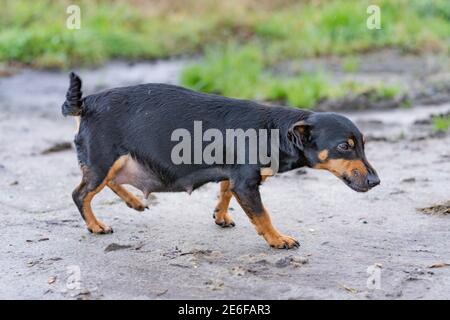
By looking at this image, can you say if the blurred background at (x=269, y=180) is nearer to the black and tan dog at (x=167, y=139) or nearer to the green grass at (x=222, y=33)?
the green grass at (x=222, y=33)

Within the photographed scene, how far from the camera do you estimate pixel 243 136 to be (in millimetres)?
5449

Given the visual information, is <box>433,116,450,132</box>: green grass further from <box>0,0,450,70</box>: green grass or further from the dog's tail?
the dog's tail

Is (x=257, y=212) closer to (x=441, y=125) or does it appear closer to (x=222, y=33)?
(x=441, y=125)

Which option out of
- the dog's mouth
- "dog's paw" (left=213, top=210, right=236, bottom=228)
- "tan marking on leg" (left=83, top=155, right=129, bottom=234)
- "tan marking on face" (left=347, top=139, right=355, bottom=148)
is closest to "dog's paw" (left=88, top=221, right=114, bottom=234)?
"tan marking on leg" (left=83, top=155, right=129, bottom=234)

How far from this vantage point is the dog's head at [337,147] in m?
5.18

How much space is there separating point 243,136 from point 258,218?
577mm

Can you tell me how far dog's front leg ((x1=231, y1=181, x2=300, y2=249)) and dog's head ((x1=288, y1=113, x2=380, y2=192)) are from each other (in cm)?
45

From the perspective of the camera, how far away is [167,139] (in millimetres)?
5566

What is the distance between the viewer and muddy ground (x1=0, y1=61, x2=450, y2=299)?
4.74 metres

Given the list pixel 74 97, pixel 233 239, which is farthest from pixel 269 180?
pixel 74 97

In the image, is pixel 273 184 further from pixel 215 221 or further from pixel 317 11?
pixel 317 11

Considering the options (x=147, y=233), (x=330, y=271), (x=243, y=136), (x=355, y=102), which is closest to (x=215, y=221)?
(x=147, y=233)

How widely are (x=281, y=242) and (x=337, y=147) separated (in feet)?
2.56

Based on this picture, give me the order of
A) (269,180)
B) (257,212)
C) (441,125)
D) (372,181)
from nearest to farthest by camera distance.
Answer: (372,181)
(257,212)
(269,180)
(441,125)
